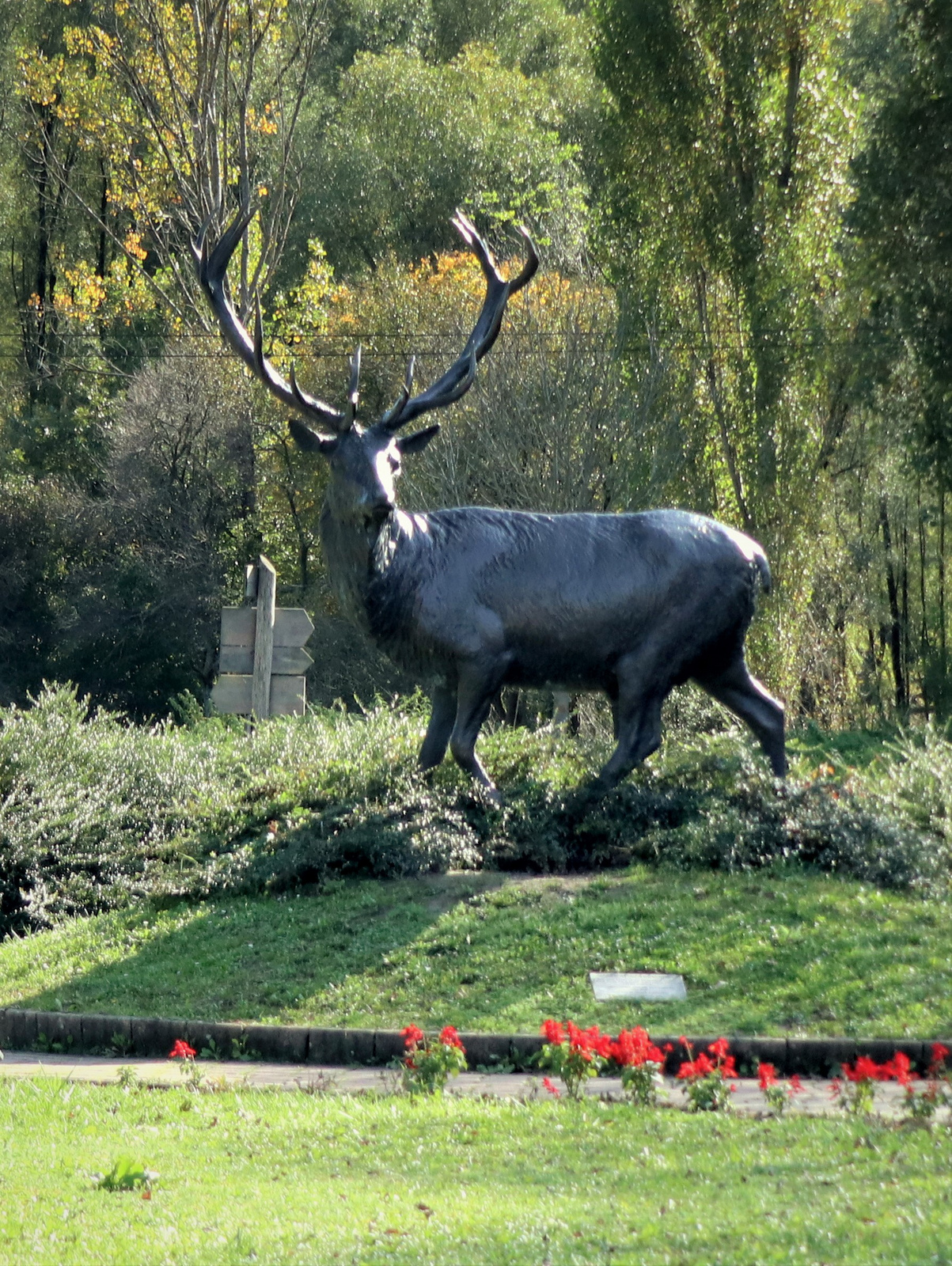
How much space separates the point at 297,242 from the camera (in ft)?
133

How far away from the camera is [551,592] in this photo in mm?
12047

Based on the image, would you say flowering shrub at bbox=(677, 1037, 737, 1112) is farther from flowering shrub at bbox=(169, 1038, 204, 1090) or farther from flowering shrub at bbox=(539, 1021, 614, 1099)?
flowering shrub at bbox=(169, 1038, 204, 1090)

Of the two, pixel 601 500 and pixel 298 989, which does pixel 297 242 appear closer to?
pixel 601 500

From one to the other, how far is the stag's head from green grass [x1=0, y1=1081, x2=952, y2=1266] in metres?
4.97

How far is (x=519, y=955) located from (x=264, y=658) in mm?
6834

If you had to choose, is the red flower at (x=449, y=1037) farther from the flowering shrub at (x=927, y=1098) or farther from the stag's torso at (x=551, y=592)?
the stag's torso at (x=551, y=592)

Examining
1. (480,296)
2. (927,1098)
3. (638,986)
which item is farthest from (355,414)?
(480,296)

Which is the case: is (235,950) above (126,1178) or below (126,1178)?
below

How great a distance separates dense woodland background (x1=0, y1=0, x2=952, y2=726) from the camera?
924 inches

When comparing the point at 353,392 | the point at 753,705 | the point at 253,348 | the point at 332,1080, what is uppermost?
the point at 253,348

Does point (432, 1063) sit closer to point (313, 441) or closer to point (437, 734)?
point (313, 441)

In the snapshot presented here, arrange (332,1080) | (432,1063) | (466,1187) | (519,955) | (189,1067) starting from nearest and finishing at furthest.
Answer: (466,1187) < (432,1063) < (189,1067) < (332,1080) < (519,955)

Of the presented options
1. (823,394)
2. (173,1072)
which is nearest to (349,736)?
(173,1072)

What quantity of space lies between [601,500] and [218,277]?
1187 cm
